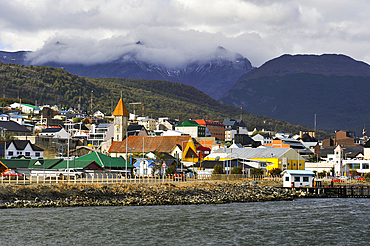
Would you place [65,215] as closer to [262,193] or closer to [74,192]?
[74,192]

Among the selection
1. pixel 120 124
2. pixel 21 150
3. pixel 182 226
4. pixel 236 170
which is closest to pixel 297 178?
pixel 236 170

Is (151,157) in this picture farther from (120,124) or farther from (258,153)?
(120,124)

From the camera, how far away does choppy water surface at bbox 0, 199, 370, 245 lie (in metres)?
36.1

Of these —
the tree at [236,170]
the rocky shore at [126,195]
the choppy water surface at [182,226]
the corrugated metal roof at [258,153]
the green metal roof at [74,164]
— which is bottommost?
the choppy water surface at [182,226]

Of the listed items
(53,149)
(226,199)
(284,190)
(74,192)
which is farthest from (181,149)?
(74,192)

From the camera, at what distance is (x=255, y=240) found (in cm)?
3650

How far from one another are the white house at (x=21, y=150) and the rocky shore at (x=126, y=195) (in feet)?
167

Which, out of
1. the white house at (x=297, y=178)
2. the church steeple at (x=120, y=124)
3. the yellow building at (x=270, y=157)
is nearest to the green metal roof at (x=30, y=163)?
the white house at (x=297, y=178)

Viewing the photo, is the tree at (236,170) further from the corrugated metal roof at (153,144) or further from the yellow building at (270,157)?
the corrugated metal roof at (153,144)

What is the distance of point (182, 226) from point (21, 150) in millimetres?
72820

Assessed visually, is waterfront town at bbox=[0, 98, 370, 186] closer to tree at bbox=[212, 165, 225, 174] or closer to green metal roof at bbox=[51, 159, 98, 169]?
green metal roof at bbox=[51, 159, 98, 169]

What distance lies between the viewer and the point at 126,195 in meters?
56.6

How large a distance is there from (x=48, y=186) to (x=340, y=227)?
1227 inches

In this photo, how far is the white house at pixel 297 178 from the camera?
255 ft
